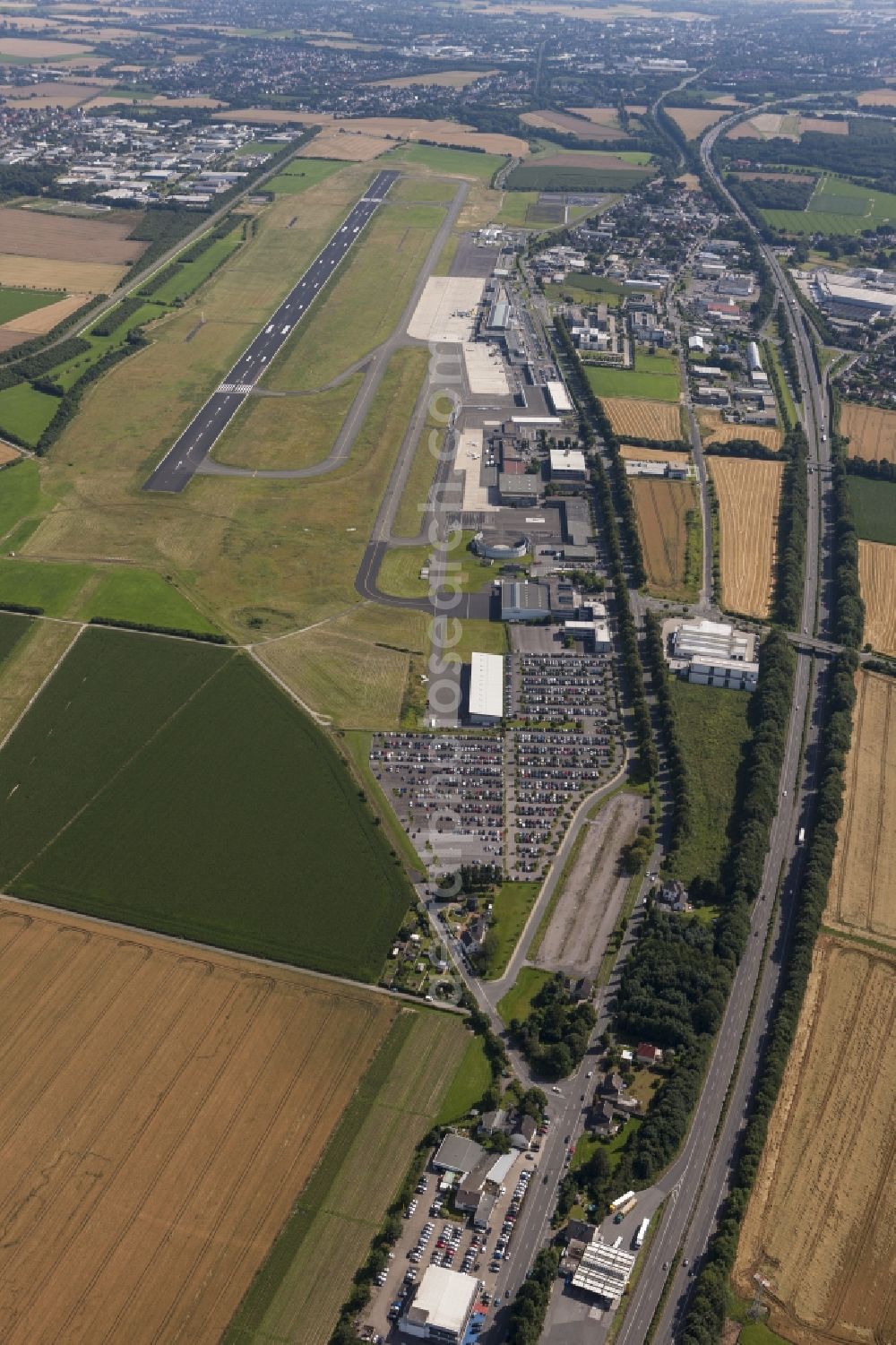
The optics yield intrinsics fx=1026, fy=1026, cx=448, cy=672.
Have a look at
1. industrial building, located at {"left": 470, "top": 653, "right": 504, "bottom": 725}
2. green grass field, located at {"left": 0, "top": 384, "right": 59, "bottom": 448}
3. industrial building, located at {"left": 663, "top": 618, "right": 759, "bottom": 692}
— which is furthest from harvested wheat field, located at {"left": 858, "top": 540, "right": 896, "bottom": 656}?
green grass field, located at {"left": 0, "top": 384, "right": 59, "bottom": 448}

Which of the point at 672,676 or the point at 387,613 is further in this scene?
the point at 387,613

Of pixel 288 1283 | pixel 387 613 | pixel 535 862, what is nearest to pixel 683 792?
pixel 535 862

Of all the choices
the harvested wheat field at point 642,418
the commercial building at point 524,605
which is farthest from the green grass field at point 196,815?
the harvested wheat field at point 642,418

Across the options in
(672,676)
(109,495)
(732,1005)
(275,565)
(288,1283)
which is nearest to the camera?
(288,1283)

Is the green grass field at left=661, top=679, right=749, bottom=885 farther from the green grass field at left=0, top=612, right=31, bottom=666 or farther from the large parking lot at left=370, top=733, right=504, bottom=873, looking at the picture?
the green grass field at left=0, top=612, right=31, bottom=666

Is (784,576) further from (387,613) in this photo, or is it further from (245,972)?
(245,972)

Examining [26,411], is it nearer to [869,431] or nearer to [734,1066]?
[869,431]

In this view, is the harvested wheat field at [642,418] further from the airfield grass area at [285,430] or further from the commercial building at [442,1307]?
the commercial building at [442,1307]

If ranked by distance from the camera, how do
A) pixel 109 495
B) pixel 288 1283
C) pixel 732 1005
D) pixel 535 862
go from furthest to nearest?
pixel 109 495 → pixel 535 862 → pixel 732 1005 → pixel 288 1283
